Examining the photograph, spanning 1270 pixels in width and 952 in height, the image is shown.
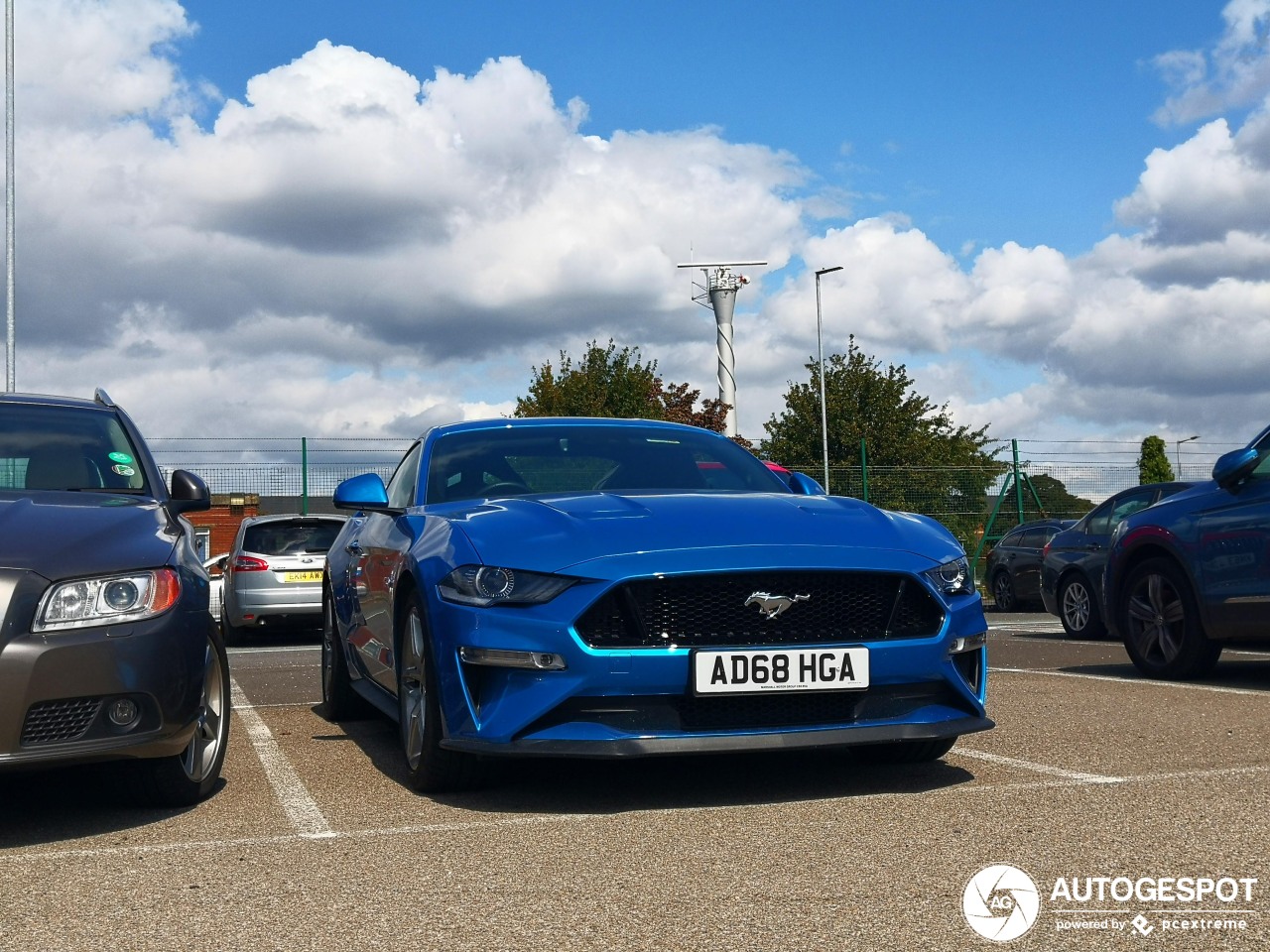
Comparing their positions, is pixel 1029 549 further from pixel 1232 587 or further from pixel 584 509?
pixel 584 509

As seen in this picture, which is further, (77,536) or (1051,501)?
(1051,501)

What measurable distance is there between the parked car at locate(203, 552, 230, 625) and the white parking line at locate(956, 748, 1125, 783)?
9.32ft

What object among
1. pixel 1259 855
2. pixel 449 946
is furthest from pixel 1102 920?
pixel 449 946

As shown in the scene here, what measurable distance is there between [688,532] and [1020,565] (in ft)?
52.3

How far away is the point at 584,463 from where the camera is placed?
6.22m

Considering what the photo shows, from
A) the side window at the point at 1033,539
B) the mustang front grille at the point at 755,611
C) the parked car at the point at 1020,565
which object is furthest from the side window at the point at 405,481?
the side window at the point at 1033,539

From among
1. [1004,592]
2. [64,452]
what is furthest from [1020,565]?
[64,452]

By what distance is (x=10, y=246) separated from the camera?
24.5 m

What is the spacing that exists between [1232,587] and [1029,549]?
486 inches

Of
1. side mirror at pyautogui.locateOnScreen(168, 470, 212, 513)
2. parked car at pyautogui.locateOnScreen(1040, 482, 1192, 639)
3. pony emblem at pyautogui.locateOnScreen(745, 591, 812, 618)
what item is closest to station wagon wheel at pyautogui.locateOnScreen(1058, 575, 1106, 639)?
parked car at pyautogui.locateOnScreen(1040, 482, 1192, 639)

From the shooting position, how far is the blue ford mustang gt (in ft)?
15.0

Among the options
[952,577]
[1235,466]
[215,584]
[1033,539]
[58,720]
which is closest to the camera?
[58,720]

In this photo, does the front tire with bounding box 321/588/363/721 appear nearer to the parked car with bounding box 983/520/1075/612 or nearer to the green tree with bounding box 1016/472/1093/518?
the parked car with bounding box 983/520/1075/612

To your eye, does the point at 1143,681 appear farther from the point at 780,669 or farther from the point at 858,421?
the point at 858,421
